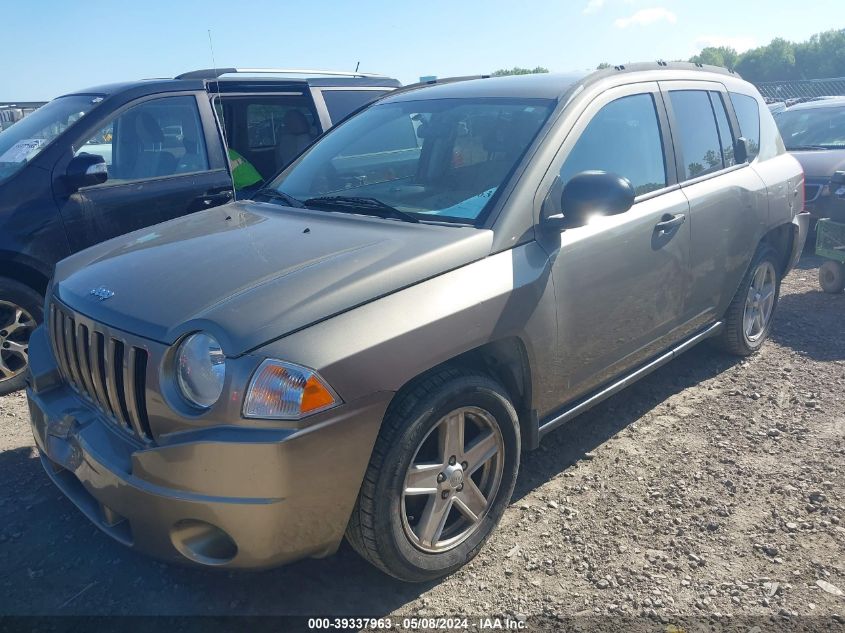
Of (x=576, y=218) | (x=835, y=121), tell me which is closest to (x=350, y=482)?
(x=576, y=218)

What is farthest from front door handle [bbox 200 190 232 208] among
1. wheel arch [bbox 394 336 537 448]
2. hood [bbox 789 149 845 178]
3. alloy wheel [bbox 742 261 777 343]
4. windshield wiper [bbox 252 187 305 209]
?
hood [bbox 789 149 845 178]

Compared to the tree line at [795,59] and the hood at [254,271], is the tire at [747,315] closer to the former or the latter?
the hood at [254,271]

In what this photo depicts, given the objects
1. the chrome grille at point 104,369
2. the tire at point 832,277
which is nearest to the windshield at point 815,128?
the tire at point 832,277

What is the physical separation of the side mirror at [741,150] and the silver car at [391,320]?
38 centimetres

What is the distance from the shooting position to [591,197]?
111 inches

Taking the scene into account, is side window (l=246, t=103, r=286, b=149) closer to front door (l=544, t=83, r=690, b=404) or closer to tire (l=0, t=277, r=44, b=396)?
tire (l=0, t=277, r=44, b=396)

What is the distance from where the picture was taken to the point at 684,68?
13.9 ft

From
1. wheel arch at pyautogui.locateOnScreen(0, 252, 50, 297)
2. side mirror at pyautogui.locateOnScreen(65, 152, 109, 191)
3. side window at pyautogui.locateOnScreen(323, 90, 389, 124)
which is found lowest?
wheel arch at pyautogui.locateOnScreen(0, 252, 50, 297)

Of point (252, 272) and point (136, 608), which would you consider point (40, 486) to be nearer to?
point (136, 608)

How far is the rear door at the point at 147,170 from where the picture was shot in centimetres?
465

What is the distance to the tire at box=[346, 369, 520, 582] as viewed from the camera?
7.82 ft

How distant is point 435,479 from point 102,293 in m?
1.46

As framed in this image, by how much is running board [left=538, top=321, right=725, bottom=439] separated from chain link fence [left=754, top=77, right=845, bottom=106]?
16.8m

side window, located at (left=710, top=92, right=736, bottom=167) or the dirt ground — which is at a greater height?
side window, located at (left=710, top=92, right=736, bottom=167)
